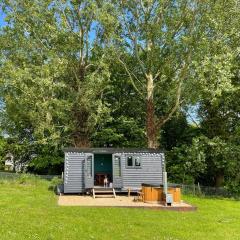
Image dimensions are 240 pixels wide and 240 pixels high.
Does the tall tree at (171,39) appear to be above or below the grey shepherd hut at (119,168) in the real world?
above

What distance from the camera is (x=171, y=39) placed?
27.6 metres

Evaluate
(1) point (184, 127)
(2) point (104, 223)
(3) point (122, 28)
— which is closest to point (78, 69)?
(3) point (122, 28)

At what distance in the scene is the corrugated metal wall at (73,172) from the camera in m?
22.8

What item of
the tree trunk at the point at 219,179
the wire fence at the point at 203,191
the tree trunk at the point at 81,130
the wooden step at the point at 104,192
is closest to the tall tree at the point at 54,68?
the tree trunk at the point at 81,130

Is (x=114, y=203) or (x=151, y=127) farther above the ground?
(x=151, y=127)

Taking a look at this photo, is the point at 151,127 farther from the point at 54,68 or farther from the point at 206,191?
the point at 54,68

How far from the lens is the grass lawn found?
12359 millimetres

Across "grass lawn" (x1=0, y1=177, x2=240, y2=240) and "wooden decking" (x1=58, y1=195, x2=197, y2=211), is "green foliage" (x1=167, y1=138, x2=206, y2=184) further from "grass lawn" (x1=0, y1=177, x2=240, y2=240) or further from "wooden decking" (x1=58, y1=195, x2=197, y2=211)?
"grass lawn" (x1=0, y1=177, x2=240, y2=240)

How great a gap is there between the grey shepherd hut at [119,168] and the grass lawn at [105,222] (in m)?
3.42

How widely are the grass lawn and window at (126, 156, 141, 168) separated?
523 cm

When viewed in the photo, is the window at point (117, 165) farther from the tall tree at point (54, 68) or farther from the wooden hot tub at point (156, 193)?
the tall tree at point (54, 68)

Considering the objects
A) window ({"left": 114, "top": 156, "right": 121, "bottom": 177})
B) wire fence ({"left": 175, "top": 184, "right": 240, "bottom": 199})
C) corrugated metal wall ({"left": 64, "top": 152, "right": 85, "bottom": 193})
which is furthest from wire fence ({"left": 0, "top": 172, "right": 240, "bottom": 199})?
corrugated metal wall ({"left": 64, "top": 152, "right": 85, "bottom": 193})

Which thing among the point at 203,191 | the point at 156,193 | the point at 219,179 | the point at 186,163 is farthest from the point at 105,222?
the point at 219,179

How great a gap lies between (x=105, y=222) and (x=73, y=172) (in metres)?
9.04
